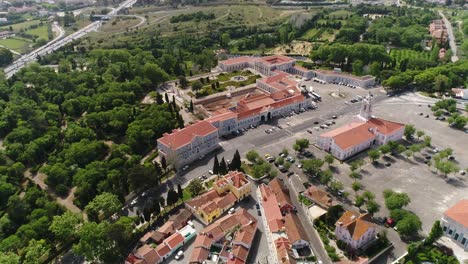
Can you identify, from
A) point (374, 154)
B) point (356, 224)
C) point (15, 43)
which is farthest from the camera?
point (15, 43)

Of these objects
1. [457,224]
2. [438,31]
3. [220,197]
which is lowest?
[220,197]

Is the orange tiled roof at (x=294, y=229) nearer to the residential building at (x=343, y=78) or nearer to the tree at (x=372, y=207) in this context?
the tree at (x=372, y=207)

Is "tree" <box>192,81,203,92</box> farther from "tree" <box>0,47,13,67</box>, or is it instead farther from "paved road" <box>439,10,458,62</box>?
"paved road" <box>439,10,458,62</box>

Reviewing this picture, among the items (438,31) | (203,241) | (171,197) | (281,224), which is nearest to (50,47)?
(171,197)

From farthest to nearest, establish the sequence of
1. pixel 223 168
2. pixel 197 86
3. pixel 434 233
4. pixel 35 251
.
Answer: pixel 197 86 < pixel 223 168 < pixel 434 233 < pixel 35 251

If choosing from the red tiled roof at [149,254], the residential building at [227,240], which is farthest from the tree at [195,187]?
the red tiled roof at [149,254]

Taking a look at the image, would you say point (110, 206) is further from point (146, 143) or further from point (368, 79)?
point (368, 79)

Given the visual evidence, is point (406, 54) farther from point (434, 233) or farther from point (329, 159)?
point (434, 233)
